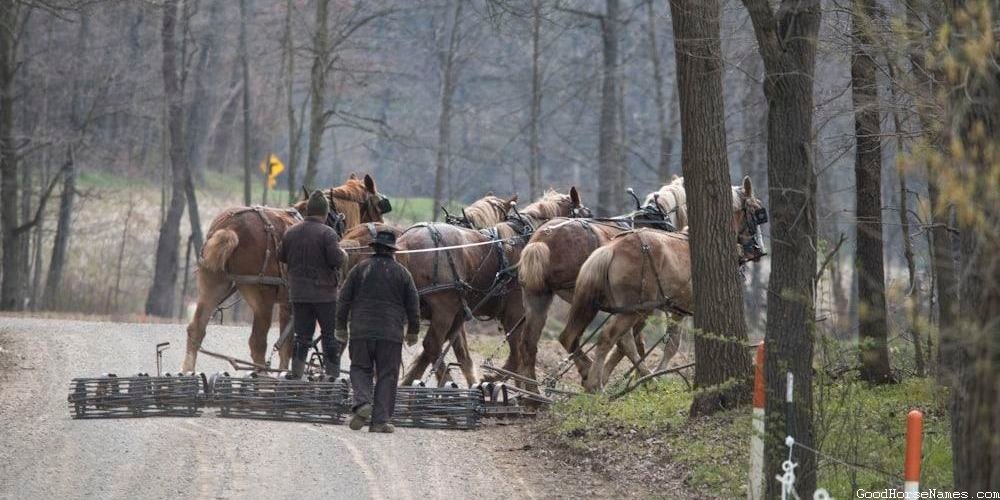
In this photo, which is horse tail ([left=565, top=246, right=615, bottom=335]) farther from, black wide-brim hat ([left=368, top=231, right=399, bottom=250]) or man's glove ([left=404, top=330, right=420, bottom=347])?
black wide-brim hat ([left=368, top=231, right=399, bottom=250])

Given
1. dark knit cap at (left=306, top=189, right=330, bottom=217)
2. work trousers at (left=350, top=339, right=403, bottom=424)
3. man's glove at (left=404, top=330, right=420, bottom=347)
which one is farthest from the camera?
dark knit cap at (left=306, top=189, right=330, bottom=217)

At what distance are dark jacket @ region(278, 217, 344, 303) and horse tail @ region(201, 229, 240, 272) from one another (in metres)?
1.21

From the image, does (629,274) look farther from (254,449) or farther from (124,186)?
(124,186)

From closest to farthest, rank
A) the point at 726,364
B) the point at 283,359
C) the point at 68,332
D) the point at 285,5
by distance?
1. the point at 726,364
2. the point at 283,359
3. the point at 68,332
4. the point at 285,5

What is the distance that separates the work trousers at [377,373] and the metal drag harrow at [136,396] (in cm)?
150

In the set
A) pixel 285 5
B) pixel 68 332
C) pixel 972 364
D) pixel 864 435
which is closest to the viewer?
pixel 972 364

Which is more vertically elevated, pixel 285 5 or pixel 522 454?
pixel 285 5

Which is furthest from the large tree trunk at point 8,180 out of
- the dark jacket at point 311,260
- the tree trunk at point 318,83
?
the dark jacket at point 311,260

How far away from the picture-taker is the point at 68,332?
911 inches

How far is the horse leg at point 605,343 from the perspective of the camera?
15.4m

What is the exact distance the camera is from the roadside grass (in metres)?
9.62

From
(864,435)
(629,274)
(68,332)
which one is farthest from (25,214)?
(864,435)

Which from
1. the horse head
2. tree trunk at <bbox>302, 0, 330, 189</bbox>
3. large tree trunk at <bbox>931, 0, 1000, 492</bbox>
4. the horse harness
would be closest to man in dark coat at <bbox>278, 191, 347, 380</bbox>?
the horse harness

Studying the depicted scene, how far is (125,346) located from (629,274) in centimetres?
953
